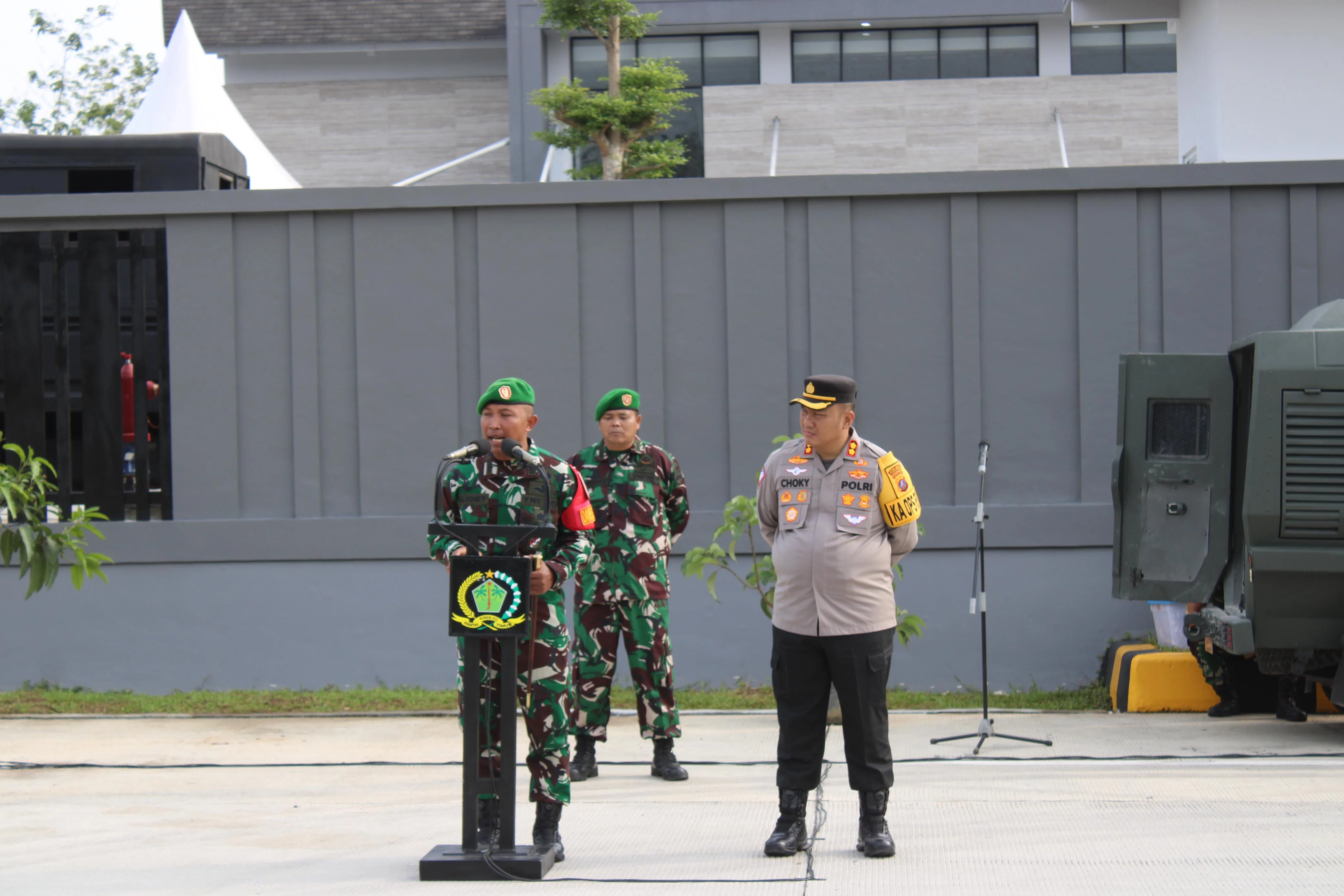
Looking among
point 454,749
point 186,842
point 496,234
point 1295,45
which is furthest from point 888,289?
point 186,842

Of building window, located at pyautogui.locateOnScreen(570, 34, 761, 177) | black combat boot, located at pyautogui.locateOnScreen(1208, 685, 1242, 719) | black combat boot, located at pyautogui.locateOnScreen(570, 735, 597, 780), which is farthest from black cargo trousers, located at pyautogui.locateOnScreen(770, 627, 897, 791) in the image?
building window, located at pyautogui.locateOnScreen(570, 34, 761, 177)

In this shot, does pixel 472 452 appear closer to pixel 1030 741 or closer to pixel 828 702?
pixel 828 702

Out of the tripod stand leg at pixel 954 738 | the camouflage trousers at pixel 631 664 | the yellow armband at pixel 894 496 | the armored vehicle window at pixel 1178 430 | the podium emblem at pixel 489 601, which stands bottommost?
the tripod stand leg at pixel 954 738

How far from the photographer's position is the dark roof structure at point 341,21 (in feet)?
80.4

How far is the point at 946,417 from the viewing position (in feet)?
30.5

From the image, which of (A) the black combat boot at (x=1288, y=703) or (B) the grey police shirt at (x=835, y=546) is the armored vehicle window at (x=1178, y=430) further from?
(B) the grey police shirt at (x=835, y=546)

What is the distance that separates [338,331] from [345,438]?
0.77m

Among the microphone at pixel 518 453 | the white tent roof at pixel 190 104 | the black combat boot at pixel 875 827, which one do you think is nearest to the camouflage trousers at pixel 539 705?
the microphone at pixel 518 453

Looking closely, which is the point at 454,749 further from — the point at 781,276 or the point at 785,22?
the point at 785,22

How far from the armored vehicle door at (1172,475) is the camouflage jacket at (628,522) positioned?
2.72 m

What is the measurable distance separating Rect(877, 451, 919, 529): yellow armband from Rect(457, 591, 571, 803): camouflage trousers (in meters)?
1.33

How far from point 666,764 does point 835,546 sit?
2.23 meters

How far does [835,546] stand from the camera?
5152 millimetres

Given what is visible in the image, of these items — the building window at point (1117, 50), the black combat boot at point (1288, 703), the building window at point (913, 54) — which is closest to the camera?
the black combat boot at point (1288, 703)
